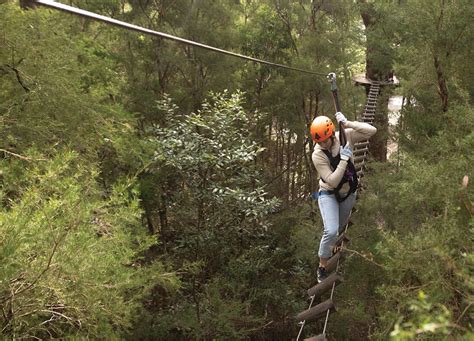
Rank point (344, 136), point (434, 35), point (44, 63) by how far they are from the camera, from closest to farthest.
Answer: point (344, 136), point (434, 35), point (44, 63)

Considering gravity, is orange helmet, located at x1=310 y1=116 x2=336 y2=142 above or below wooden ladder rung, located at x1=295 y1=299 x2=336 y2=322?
above

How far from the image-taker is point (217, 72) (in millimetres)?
11969

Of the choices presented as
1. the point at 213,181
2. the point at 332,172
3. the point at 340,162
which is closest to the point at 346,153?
the point at 340,162

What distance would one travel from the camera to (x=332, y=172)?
14.4 feet

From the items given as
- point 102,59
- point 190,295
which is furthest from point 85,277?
point 102,59

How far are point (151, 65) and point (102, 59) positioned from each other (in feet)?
9.70

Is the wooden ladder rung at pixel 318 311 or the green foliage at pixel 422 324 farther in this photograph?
the wooden ladder rung at pixel 318 311

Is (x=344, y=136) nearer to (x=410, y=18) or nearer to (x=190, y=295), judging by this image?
(x=410, y=18)

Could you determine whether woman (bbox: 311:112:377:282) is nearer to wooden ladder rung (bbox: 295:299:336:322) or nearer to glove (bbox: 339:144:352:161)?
glove (bbox: 339:144:352:161)

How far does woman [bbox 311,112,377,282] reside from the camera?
4.31 m

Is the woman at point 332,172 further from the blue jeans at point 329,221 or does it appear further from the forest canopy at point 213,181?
the forest canopy at point 213,181

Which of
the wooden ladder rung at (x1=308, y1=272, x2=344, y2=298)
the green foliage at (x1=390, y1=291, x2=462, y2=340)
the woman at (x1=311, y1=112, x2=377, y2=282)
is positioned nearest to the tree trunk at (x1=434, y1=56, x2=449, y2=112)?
the woman at (x1=311, y1=112, x2=377, y2=282)

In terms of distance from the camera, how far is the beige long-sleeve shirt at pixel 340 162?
14.0 ft

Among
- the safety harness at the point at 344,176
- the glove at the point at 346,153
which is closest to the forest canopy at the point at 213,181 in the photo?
the safety harness at the point at 344,176
